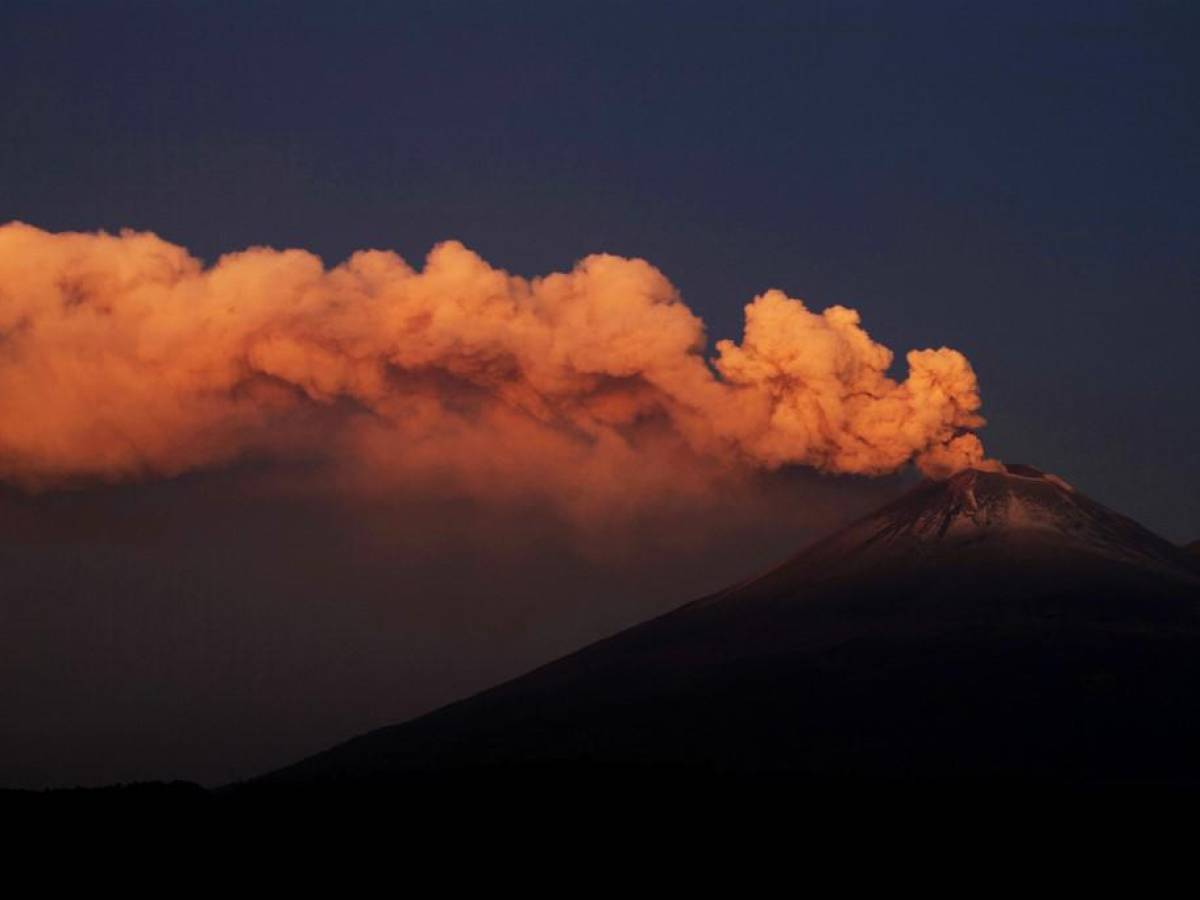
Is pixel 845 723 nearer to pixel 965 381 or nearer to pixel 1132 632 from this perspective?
pixel 1132 632

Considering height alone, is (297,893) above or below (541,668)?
below

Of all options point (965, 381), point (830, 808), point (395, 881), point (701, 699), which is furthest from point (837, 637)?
point (395, 881)

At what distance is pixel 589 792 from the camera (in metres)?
75.1

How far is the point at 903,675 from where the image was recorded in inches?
4722

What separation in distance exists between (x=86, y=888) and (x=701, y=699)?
67.0 meters

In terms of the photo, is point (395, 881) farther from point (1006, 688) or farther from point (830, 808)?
point (1006, 688)

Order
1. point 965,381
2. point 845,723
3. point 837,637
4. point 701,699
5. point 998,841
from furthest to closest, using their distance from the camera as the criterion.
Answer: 1. point 965,381
2. point 837,637
3. point 701,699
4. point 845,723
5. point 998,841

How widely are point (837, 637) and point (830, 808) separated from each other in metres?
58.4

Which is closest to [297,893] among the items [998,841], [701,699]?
[998,841]

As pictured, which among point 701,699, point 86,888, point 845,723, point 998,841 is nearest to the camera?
point 86,888

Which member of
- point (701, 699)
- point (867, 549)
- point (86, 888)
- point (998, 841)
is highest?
point (867, 549)

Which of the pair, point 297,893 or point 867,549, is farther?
point 867,549

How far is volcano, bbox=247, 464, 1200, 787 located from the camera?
10250cm

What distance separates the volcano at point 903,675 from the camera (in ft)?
336
